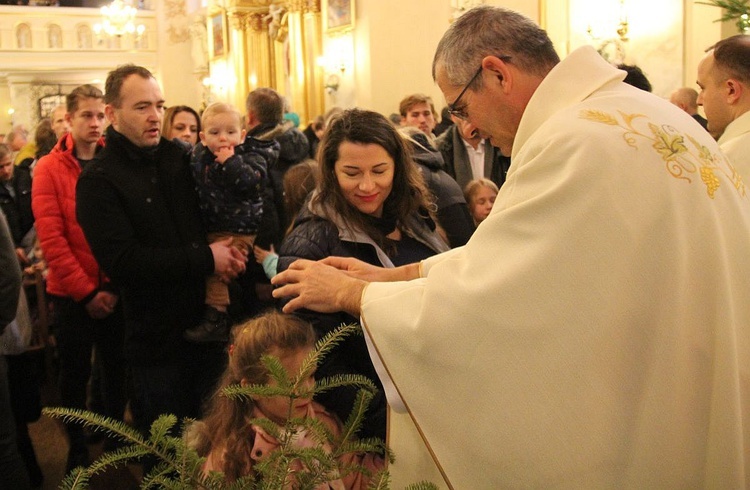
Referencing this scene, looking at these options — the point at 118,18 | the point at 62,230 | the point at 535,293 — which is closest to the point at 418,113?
the point at 62,230

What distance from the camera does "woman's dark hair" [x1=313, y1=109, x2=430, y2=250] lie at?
2438mm

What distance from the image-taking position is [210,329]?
3.12m

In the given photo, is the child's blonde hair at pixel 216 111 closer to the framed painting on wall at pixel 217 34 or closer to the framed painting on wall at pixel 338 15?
the framed painting on wall at pixel 338 15

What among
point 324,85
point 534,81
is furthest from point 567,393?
point 324,85

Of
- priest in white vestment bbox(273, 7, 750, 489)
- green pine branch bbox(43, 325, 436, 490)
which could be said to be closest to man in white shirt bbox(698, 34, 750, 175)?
priest in white vestment bbox(273, 7, 750, 489)

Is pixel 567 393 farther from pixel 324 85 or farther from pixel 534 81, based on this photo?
pixel 324 85

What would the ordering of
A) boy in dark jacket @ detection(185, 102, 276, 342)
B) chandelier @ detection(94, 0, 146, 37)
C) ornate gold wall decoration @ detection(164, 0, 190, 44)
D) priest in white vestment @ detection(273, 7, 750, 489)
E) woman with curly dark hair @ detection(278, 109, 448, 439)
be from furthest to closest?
ornate gold wall decoration @ detection(164, 0, 190, 44) → chandelier @ detection(94, 0, 146, 37) → boy in dark jacket @ detection(185, 102, 276, 342) → woman with curly dark hair @ detection(278, 109, 448, 439) → priest in white vestment @ detection(273, 7, 750, 489)

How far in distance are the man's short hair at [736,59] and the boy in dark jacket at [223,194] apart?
1977mm

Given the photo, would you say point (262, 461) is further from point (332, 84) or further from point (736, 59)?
point (332, 84)

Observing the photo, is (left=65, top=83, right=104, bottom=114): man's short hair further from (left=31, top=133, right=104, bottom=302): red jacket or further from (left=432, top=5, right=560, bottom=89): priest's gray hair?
(left=432, top=5, right=560, bottom=89): priest's gray hair

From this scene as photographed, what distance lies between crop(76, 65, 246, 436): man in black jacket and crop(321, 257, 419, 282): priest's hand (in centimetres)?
110

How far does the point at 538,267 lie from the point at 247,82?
16354mm

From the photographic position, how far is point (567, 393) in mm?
1451

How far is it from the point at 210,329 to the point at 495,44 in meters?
1.80
